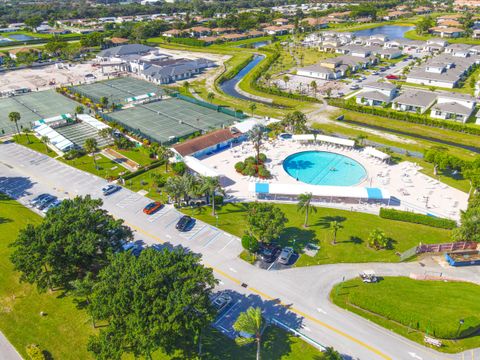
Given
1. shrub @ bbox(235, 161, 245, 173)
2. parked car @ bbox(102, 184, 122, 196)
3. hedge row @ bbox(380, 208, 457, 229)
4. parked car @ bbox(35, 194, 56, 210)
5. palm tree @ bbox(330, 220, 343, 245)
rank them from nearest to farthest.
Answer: palm tree @ bbox(330, 220, 343, 245) < hedge row @ bbox(380, 208, 457, 229) < parked car @ bbox(35, 194, 56, 210) < parked car @ bbox(102, 184, 122, 196) < shrub @ bbox(235, 161, 245, 173)

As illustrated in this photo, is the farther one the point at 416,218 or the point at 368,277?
the point at 416,218

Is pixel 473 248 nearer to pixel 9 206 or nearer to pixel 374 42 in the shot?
pixel 9 206

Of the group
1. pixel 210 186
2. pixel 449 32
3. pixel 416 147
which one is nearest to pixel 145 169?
pixel 210 186

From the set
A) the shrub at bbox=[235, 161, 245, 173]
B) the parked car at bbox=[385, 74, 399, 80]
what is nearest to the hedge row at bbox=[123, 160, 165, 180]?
the shrub at bbox=[235, 161, 245, 173]

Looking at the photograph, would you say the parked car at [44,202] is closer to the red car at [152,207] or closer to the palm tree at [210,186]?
the red car at [152,207]

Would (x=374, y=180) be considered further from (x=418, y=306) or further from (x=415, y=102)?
(x=415, y=102)

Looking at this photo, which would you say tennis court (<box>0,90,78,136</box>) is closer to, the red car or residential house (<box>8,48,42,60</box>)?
the red car
